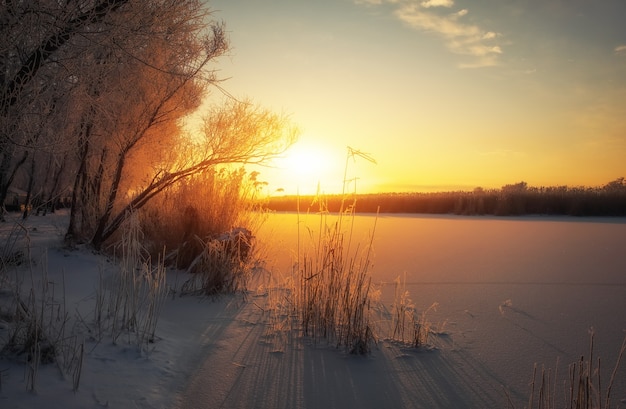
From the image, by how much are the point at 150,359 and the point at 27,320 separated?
700mm

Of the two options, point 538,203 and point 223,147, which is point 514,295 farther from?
point 538,203

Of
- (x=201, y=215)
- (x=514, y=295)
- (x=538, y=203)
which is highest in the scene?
(x=538, y=203)

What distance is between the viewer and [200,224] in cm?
637

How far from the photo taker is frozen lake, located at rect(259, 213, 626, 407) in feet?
8.67

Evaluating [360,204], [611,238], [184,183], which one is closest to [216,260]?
[184,183]

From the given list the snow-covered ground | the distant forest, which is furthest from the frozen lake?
the distant forest

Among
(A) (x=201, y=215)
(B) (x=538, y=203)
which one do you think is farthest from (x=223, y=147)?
(B) (x=538, y=203)

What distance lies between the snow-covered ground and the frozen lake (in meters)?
0.02

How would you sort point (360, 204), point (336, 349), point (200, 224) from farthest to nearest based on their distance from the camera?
point (360, 204) → point (200, 224) → point (336, 349)

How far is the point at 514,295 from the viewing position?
4.14 meters

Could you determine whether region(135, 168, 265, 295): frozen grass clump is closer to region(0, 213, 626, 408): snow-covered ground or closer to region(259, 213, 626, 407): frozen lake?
region(259, 213, 626, 407): frozen lake

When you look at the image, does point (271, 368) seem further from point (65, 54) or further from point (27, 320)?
point (65, 54)

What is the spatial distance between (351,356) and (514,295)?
2280mm

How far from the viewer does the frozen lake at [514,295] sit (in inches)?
104
